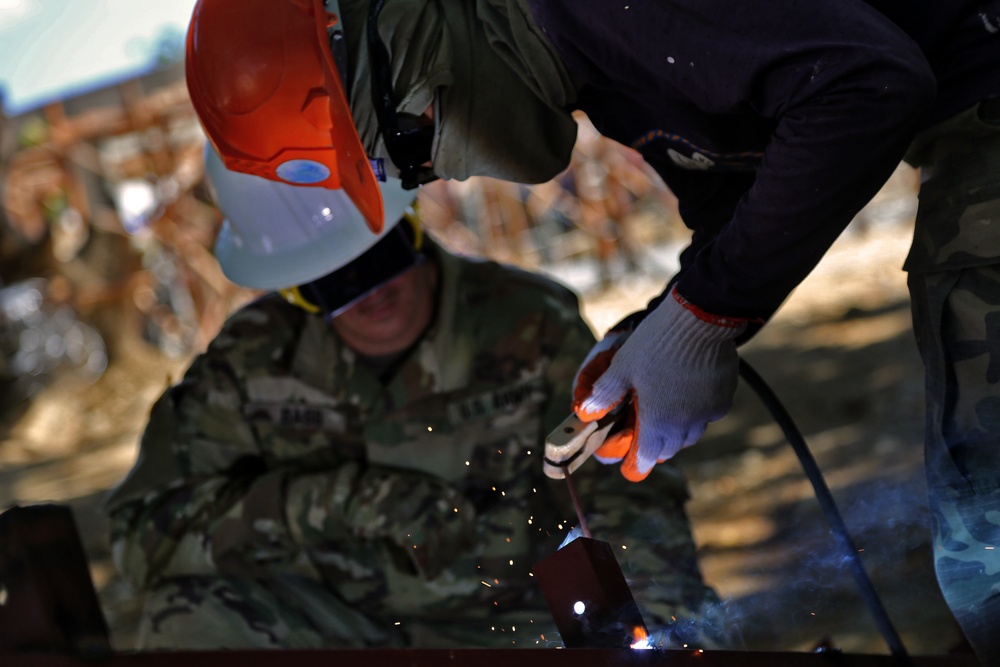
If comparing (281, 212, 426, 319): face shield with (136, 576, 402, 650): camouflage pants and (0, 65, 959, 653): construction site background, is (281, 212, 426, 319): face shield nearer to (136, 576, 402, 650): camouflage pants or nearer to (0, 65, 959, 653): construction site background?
(136, 576, 402, 650): camouflage pants

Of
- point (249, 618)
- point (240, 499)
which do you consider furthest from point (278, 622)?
point (240, 499)

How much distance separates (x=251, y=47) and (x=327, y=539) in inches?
58.5

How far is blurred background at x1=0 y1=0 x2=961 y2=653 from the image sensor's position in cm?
436

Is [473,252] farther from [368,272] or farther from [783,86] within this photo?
[783,86]

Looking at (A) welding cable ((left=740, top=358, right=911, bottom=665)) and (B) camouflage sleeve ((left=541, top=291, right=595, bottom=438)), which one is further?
(B) camouflage sleeve ((left=541, top=291, right=595, bottom=438))

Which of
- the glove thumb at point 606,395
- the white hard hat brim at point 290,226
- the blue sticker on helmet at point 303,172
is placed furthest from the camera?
the white hard hat brim at point 290,226

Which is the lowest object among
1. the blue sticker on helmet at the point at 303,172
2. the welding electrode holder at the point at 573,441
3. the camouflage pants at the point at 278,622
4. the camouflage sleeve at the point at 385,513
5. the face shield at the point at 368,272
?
the camouflage pants at the point at 278,622

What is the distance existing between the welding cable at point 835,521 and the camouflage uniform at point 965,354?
6.3 inches

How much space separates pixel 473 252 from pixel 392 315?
966cm

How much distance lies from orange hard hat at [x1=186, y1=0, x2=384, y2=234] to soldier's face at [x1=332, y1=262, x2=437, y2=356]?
85cm

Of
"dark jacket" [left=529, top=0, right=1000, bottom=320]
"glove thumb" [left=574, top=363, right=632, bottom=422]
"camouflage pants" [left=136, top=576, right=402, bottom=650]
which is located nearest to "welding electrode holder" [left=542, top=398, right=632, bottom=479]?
"glove thumb" [left=574, top=363, right=632, bottom=422]

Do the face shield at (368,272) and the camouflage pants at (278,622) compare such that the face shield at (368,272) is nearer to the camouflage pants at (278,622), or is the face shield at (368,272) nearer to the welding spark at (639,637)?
the camouflage pants at (278,622)

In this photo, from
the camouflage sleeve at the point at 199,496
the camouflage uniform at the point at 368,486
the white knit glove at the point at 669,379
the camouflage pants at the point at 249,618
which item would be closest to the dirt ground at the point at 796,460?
the camouflage sleeve at the point at 199,496

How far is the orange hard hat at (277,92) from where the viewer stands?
1727mm
